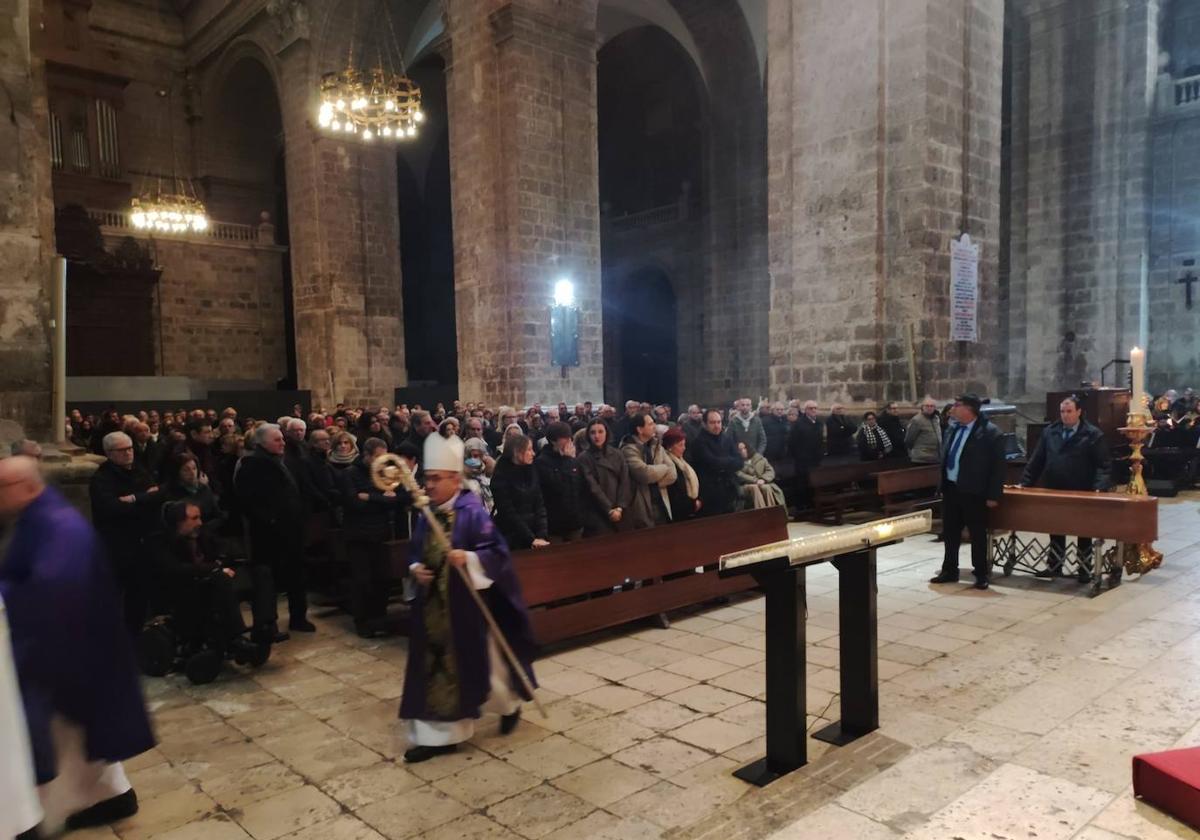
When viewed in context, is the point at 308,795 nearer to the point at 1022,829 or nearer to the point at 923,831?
the point at 923,831

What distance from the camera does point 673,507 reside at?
6.47m

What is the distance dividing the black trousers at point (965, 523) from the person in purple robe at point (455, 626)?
4085 millimetres

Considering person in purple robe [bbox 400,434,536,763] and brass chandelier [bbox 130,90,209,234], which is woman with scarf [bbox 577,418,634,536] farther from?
brass chandelier [bbox 130,90,209,234]

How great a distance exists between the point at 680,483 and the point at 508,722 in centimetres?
288

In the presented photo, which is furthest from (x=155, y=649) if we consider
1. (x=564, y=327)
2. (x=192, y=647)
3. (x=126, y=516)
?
(x=564, y=327)

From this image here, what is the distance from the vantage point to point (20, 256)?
5.37m

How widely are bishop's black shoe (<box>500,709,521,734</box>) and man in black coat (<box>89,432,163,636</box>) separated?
2.57 m

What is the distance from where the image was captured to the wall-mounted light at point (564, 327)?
1362 centimetres

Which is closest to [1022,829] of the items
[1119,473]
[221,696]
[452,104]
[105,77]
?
[221,696]

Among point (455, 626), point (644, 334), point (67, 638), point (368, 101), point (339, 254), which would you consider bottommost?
point (455, 626)

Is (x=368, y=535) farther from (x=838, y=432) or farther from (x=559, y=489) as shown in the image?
(x=838, y=432)

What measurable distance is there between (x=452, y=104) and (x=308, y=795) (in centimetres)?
1307

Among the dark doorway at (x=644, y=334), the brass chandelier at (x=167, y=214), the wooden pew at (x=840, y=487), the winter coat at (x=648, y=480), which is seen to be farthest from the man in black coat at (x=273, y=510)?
the dark doorway at (x=644, y=334)

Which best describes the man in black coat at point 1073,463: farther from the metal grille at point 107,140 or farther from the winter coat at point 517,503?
the metal grille at point 107,140
